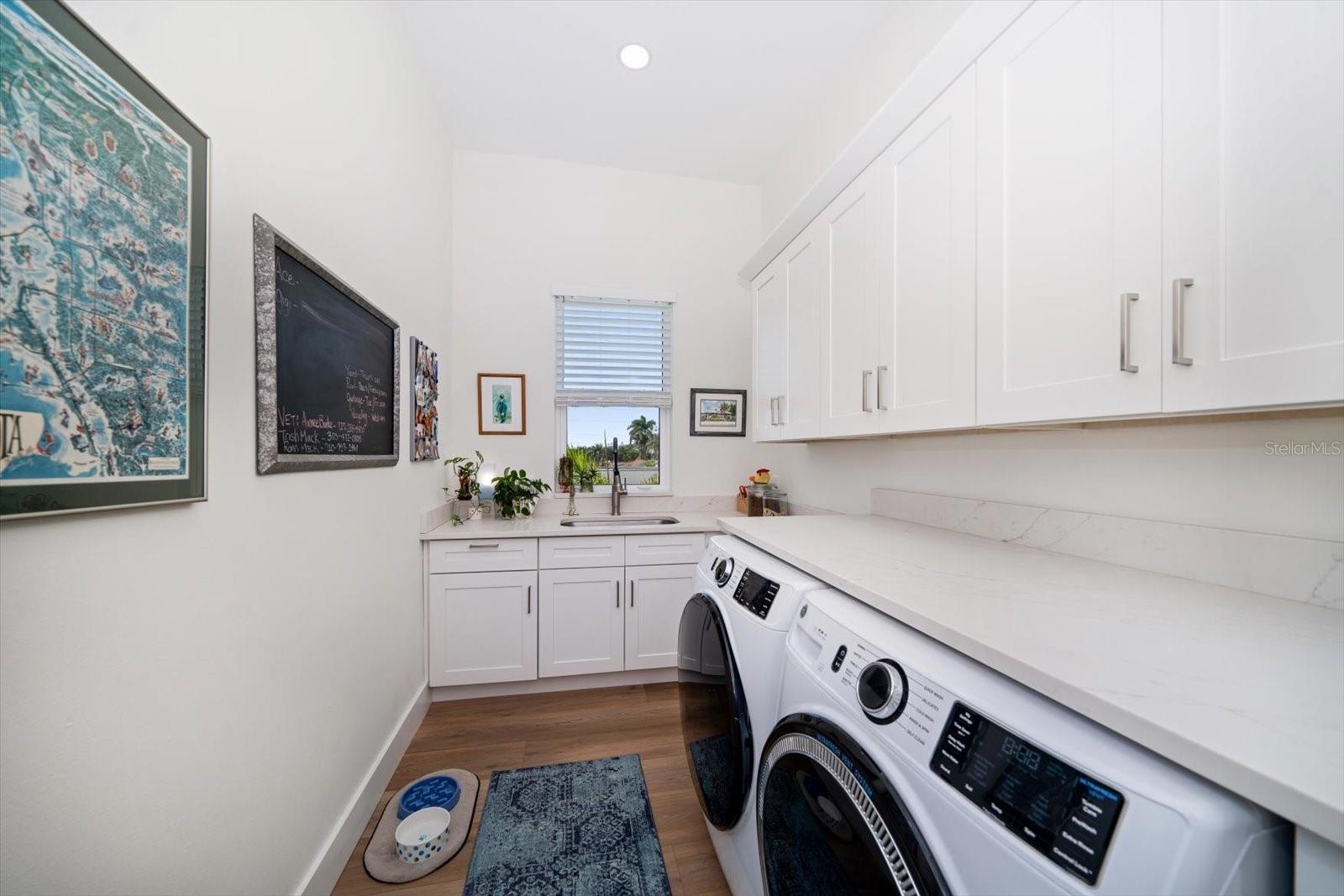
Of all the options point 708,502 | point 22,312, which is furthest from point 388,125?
point 708,502

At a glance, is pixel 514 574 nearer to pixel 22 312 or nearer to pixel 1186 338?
pixel 22 312

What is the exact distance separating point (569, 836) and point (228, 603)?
127 centimetres

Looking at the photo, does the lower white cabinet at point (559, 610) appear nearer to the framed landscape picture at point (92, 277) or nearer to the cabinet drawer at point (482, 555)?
the cabinet drawer at point (482, 555)

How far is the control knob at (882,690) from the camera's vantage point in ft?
2.18

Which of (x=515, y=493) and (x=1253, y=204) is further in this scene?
(x=515, y=493)

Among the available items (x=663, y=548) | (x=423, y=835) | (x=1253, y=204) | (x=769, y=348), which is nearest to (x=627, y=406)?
(x=663, y=548)

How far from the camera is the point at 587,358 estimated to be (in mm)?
3064

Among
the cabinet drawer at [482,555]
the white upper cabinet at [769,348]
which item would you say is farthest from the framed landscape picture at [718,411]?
the cabinet drawer at [482,555]

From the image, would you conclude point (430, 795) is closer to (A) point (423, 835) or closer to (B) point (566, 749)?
(A) point (423, 835)

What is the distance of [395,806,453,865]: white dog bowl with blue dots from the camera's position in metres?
1.45

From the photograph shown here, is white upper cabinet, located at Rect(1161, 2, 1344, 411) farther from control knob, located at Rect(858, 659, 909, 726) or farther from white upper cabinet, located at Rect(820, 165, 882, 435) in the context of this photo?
white upper cabinet, located at Rect(820, 165, 882, 435)


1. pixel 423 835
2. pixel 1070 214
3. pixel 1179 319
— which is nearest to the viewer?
pixel 1179 319

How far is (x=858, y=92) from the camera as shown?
2168 millimetres

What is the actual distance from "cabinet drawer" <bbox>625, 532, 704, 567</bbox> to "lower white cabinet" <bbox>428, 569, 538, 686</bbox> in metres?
0.52
